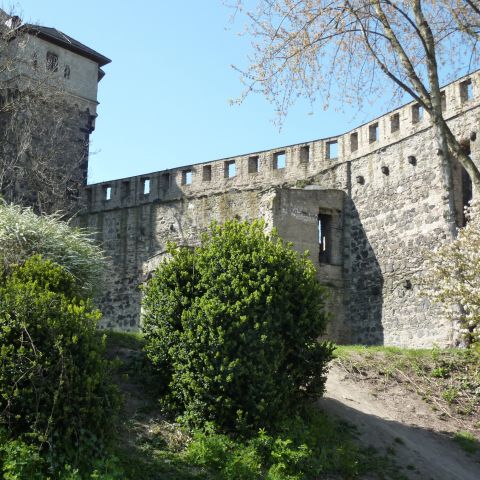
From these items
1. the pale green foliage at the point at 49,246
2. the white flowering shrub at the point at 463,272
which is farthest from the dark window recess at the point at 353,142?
the pale green foliage at the point at 49,246

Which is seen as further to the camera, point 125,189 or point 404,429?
point 125,189

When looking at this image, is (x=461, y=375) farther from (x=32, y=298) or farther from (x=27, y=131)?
(x=27, y=131)

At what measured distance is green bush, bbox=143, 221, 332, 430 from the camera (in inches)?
361

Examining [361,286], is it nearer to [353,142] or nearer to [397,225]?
[397,225]

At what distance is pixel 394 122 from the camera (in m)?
19.5

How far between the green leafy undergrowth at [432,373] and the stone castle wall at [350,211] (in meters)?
2.24

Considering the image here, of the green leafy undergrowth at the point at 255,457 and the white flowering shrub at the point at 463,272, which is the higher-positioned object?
the white flowering shrub at the point at 463,272

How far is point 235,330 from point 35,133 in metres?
14.5

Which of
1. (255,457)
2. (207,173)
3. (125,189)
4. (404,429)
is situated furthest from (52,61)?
(255,457)

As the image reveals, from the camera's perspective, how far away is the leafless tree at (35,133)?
20.1 meters

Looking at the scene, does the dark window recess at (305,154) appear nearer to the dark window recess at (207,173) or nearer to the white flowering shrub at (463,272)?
the dark window recess at (207,173)

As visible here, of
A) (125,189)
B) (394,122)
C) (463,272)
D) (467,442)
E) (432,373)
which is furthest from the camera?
(125,189)

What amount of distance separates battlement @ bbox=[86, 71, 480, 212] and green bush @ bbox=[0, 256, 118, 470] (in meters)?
11.8

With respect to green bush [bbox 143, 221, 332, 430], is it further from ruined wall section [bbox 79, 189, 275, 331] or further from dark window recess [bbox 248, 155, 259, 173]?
dark window recess [bbox 248, 155, 259, 173]
